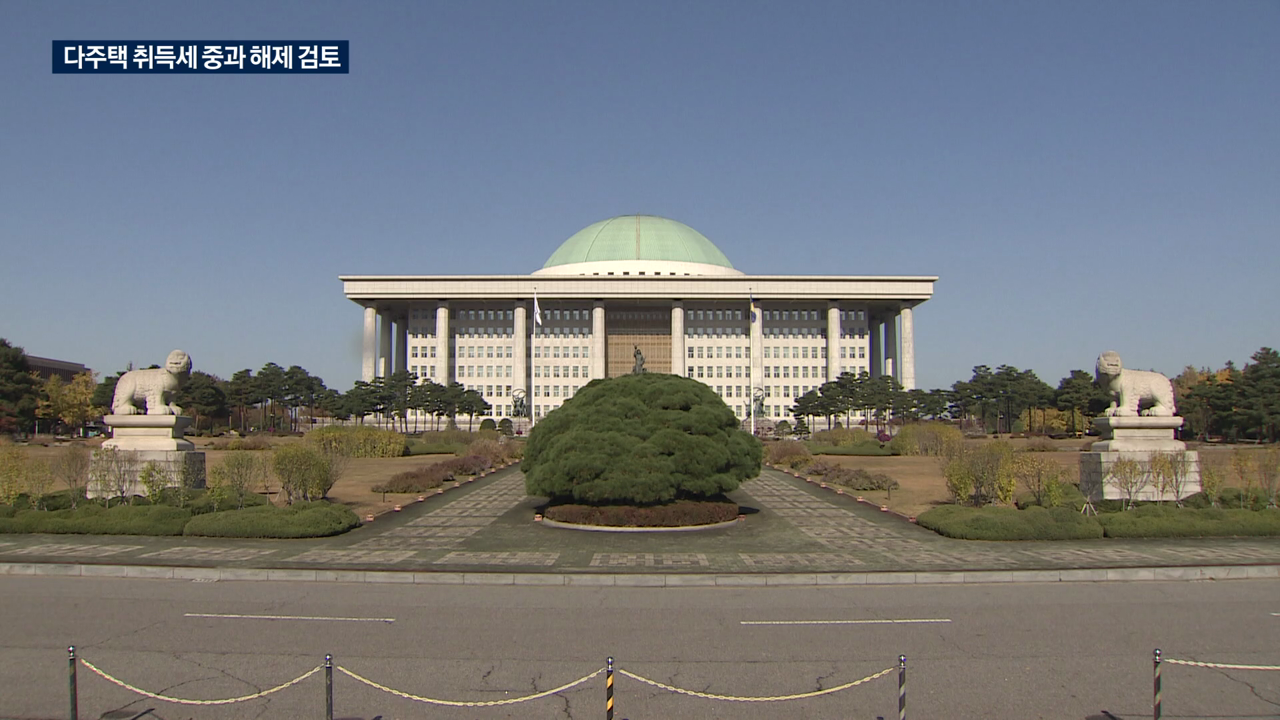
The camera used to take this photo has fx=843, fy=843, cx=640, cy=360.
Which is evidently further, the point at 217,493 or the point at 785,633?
the point at 217,493

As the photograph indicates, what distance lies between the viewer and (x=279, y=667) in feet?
31.4

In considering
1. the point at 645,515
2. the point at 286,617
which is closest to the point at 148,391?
the point at 645,515

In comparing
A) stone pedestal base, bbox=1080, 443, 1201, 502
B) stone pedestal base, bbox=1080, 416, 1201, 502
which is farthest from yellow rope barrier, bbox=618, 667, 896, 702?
stone pedestal base, bbox=1080, 416, 1201, 502

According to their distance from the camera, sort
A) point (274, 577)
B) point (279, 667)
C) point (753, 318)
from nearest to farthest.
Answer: point (279, 667) → point (274, 577) → point (753, 318)

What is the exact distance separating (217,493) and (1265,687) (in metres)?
22.2

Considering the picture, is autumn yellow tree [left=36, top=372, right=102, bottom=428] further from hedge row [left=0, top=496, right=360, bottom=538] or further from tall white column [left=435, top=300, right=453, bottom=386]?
hedge row [left=0, top=496, right=360, bottom=538]

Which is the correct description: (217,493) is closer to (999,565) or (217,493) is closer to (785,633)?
(785,633)

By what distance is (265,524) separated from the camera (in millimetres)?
19531

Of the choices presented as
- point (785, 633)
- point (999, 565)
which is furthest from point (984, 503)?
point (785, 633)

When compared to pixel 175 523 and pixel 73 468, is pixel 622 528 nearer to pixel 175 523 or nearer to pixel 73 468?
pixel 175 523

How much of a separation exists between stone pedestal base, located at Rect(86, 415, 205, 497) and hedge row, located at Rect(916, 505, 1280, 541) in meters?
20.7

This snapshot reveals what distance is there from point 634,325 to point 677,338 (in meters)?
7.62

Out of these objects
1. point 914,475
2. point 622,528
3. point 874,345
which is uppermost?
point 874,345

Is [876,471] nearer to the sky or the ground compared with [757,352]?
nearer to the ground
